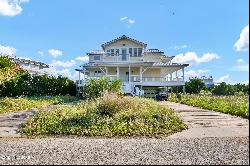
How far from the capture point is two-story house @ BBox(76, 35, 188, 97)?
1635 inches

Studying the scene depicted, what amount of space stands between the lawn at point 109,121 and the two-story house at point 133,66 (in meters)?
24.3

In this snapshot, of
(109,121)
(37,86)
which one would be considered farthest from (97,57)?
(109,121)

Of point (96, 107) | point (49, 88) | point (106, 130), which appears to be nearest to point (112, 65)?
point (49, 88)

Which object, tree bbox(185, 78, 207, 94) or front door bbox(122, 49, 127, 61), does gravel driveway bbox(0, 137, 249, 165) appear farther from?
front door bbox(122, 49, 127, 61)

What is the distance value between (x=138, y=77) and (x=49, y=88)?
902 cm

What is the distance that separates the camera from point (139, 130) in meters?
12.8

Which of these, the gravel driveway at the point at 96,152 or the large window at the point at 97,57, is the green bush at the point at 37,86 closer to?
the large window at the point at 97,57

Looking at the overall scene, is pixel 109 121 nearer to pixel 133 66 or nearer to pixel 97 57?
pixel 133 66

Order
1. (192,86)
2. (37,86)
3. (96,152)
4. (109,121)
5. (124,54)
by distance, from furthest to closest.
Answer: (124,54) < (192,86) < (37,86) < (109,121) < (96,152)

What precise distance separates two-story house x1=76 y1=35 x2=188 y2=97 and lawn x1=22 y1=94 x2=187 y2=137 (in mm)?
24283

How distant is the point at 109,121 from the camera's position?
13.9 m

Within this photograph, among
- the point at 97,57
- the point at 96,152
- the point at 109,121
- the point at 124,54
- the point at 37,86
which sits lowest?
the point at 96,152

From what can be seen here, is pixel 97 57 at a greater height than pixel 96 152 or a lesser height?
greater

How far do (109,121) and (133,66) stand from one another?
99.3 feet
